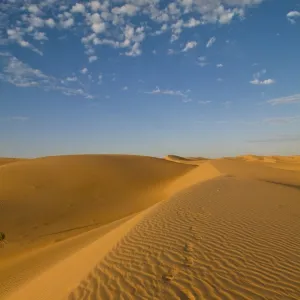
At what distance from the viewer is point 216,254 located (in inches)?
231

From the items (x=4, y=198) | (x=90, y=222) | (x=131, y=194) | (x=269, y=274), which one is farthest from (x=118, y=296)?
(x=131, y=194)

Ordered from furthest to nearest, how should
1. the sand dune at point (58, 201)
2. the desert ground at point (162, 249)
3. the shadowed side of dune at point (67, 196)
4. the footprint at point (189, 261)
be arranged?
the shadowed side of dune at point (67, 196), the sand dune at point (58, 201), the footprint at point (189, 261), the desert ground at point (162, 249)

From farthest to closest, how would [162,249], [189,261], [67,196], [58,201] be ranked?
[67,196]
[58,201]
[162,249]
[189,261]

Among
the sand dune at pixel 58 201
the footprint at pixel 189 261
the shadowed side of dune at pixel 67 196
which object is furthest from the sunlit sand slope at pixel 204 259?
the shadowed side of dune at pixel 67 196

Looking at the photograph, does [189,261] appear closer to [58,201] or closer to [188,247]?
[188,247]

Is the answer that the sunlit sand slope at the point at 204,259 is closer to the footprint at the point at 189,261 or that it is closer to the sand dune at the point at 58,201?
the footprint at the point at 189,261

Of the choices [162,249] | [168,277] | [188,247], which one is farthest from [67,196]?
[168,277]

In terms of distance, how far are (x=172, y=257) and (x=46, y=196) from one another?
49.2 feet

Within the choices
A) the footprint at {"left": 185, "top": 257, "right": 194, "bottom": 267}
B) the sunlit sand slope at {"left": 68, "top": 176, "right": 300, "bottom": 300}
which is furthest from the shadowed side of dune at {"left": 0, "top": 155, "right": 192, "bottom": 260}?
the footprint at {"left": 185, "top": 257, "right": 194, "bottom": 267}

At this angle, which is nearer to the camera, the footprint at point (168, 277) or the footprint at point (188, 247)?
the footprint at point (168, 277)

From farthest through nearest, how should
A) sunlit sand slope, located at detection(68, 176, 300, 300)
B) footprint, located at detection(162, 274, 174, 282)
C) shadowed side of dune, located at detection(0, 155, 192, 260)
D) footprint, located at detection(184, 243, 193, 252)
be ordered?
shadowed side of dune, located at detection(0, 155, 192, 260), footprint, located at detection(184, 243, 193, 252), footprint, located at detection(162, 274, 174, 282), sunlit sand slope, located at detection(68, 176, 300, 300)

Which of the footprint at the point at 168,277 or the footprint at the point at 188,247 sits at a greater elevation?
the footprint at the point at 188,247

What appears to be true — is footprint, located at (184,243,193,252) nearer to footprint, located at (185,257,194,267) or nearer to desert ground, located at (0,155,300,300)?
desert ground, located at (0,155,300,300)

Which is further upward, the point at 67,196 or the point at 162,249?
the point at 162,249
